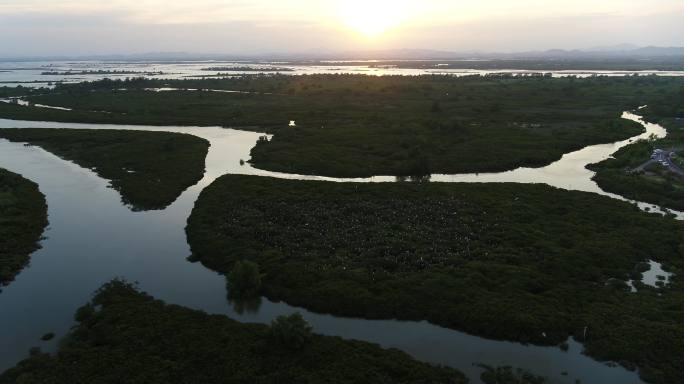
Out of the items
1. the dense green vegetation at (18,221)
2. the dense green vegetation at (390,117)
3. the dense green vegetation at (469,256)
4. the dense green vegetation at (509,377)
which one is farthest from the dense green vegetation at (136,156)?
the dense green vegetation at (509,377)

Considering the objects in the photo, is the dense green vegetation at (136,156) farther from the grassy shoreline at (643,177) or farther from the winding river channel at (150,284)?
the grassy shoreline at (643,177)

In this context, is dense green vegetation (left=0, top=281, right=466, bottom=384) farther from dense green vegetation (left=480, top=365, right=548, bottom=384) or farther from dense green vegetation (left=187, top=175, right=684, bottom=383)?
dense green vegetation (left=187, top=175, right=684, bottom=383)

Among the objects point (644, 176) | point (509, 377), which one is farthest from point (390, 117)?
point (509, 377)

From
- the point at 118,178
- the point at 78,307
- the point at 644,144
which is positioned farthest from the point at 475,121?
the point at 78,307

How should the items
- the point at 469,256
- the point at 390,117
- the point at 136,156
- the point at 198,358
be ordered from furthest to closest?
the point at 390,117
the point at 136,156
the point at 469,256
the point at 198,358

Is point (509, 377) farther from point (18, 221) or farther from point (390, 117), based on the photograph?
point (390, 117)
